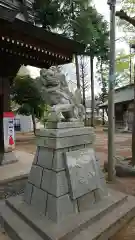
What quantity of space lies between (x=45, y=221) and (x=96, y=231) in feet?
2.51

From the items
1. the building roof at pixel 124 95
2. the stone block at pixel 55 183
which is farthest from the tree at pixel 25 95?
the stone block at pixel 55 183

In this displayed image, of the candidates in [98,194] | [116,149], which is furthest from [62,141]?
[116,149]

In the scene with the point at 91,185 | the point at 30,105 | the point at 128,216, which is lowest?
the point at 128,216

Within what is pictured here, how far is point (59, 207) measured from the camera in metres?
3.01

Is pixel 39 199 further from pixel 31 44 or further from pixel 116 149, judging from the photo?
pixel 116 149

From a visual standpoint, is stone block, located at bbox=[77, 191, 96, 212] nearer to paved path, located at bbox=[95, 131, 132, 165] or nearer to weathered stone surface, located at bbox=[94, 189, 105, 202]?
weathered stone surface, located at bbox=[94, 189, 105, 202]

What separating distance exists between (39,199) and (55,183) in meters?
0.50

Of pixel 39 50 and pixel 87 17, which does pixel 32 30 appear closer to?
pixel 39 50

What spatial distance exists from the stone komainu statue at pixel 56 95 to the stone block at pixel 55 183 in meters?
0.91

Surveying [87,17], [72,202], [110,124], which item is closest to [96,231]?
[72,202]

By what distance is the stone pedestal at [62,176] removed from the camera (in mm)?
3111

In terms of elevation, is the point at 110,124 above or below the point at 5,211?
above

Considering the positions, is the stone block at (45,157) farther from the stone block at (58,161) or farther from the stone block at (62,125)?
the stone block at (62,125)

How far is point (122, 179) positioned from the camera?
5629 mm
